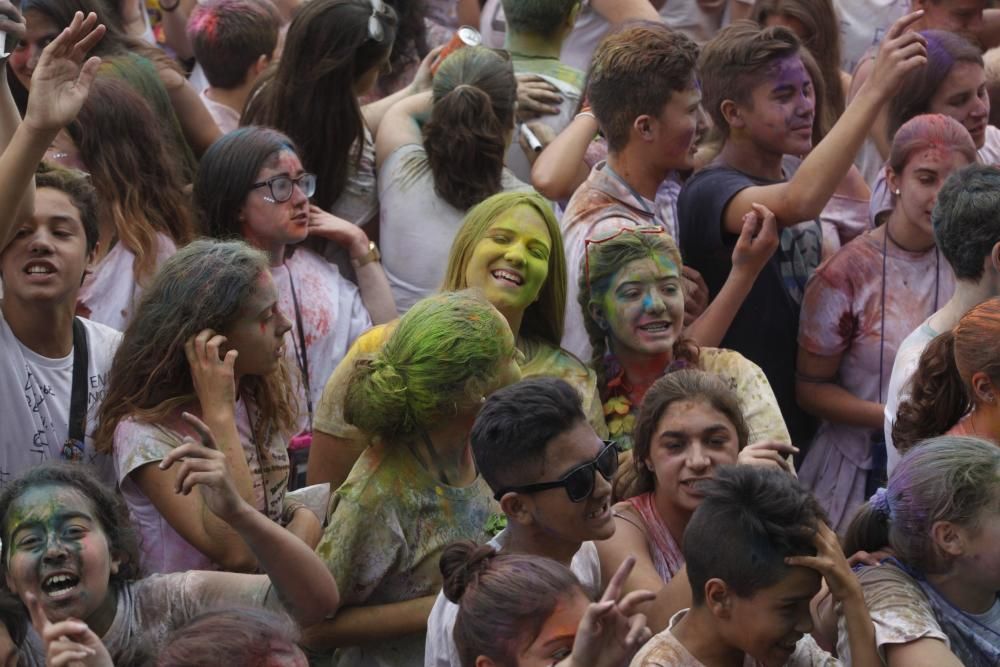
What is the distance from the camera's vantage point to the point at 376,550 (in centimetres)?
413

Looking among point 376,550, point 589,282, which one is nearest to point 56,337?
point 376,550

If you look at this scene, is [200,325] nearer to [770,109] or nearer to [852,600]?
[852,600]

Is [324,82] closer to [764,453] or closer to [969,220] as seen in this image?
[969,220]

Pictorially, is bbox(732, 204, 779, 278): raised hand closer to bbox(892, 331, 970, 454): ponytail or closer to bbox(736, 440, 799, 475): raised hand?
bbox(892, 331, 970, 454): ponytail

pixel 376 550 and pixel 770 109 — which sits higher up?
pixel 770 109

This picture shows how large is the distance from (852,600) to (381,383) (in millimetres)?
1272

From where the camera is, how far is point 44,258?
4.41m

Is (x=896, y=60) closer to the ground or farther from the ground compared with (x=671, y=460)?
farther from the ground

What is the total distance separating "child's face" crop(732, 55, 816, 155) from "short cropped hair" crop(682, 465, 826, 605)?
7.34 ft

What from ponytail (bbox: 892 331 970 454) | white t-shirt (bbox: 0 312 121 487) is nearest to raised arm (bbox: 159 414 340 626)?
white t-shirt (bbox: 0 312 121 487)

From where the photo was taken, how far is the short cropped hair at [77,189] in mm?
4559

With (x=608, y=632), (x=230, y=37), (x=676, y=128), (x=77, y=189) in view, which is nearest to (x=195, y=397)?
(x=77, y=189)

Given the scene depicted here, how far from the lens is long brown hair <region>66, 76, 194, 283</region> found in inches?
202

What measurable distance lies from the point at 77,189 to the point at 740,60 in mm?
2292
